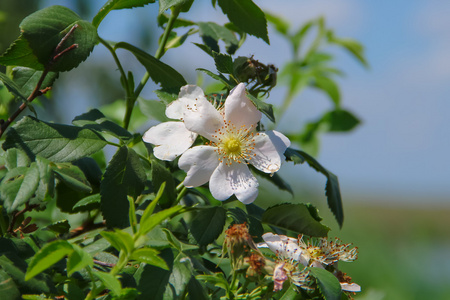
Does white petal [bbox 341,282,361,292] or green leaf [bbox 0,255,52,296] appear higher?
green leaf [bbox 0,255,52,296]

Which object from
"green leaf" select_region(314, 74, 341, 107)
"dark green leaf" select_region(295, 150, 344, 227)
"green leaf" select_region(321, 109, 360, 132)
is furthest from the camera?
"green leaf" select_region(314, 74, 341, 107)

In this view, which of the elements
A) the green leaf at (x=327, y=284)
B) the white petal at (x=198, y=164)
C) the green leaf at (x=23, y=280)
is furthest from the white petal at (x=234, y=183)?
the green leaf at (x=23, y=280)

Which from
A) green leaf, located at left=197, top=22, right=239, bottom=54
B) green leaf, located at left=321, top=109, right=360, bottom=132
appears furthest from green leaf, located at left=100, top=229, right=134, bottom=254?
green leaf, located at left=321, top=109, right=360, bottom=132

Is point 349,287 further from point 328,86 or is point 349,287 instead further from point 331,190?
point 328,86

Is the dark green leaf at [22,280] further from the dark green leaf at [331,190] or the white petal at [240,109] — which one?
the dark green leaf at [331,190]

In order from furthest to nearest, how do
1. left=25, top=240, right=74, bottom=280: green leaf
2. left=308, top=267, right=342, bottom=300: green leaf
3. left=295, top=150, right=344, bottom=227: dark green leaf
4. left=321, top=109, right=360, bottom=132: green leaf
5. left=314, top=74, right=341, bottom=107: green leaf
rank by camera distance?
1. left=314, top=74, right=341, bottom=107: green leaf
2. left=321, top=109, right=360, bottom=132: green leaf
3. left=295, top=150, right=344, bottom=227: dark green leaf
4. left=308, top=267, right=342, bottom=300: green leaf
5. left=25, top=240, right=74, bottom=280: green leaf

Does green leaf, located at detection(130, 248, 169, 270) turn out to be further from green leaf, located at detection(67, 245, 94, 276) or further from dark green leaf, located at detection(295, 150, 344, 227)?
dark green leaf, located at detection(295, 150, 344, 227)
